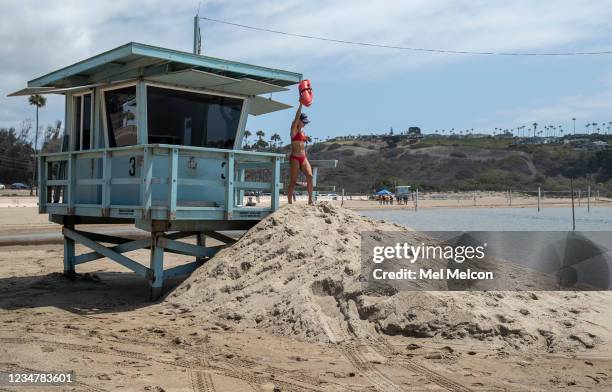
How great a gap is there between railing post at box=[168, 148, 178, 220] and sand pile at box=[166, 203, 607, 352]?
3.44 feet

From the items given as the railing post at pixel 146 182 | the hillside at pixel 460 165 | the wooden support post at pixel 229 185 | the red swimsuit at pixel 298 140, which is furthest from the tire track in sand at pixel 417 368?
the hillside at pixel 460 165

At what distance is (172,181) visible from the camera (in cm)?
855

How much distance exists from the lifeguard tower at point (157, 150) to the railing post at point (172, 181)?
14mm

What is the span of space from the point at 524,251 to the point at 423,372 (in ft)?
16.4

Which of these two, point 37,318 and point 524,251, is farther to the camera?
point 524,251

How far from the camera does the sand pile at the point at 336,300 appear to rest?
6605mm

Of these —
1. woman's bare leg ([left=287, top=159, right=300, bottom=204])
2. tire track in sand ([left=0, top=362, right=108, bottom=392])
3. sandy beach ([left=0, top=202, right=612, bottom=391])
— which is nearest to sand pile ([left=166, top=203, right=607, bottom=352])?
→ sandy beach ([left=0, top=202, right=612, bottom=391])

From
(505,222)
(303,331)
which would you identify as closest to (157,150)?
(303,331)

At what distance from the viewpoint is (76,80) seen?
1109 cm

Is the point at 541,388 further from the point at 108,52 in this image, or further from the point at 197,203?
the point at 108,52

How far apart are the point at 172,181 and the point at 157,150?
51 centimetres

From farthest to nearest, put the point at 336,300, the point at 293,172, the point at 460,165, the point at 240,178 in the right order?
the point at 460,165, the point at 240,178, the point at 293,172, the point at 336,300

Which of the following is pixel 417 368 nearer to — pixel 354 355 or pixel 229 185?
pixel 354 355

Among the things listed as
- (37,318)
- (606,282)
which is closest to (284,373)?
(37,318)
